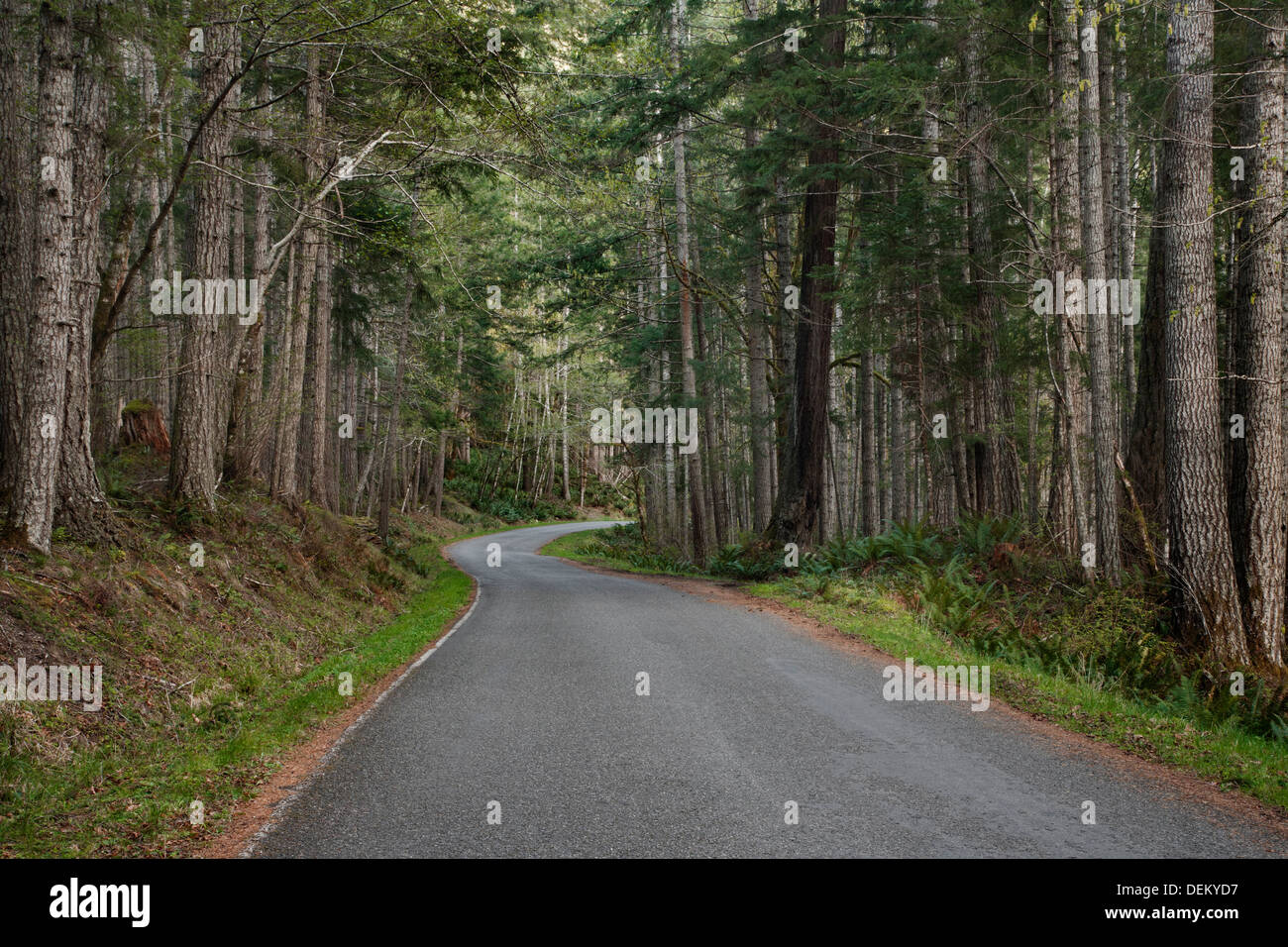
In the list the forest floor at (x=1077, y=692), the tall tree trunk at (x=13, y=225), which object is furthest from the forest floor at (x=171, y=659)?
the forest floor at (x=1077, y=692)

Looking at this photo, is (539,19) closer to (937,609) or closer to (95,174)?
(95,174)

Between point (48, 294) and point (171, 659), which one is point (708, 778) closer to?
point (171, 659)

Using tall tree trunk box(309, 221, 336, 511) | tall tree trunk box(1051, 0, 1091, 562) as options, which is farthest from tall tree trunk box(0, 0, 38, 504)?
tall tree trunk box(1051, 0, 1091, 562)

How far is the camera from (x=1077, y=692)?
801 centimetres

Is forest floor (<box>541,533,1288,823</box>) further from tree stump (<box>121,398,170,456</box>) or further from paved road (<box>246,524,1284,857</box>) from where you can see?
tree stump (<box>121,398,170,456</box>)

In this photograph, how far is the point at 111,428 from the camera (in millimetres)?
16234

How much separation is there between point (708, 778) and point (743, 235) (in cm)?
Answer: 1718

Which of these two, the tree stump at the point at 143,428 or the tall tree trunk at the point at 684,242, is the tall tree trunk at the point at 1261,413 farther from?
the tree stump at the point at 143,428

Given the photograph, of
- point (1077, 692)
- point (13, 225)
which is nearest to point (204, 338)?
A: point (13, 225)

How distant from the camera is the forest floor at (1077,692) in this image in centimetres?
577

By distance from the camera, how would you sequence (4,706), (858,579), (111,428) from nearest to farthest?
(4,706) → (858,579) → (111,428)

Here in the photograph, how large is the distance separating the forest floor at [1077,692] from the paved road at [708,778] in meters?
0.59
